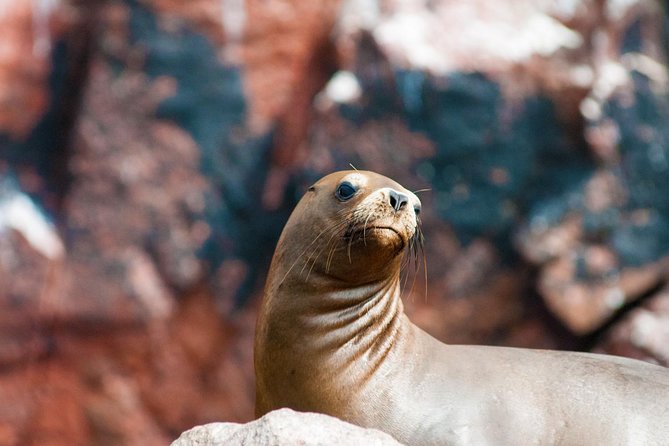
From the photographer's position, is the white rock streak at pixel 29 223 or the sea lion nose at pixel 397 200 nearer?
the sea lion nose at pixel 397 200

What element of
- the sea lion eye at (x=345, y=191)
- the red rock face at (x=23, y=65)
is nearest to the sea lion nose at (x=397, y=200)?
the sea lion eye at (x=345, y=191)

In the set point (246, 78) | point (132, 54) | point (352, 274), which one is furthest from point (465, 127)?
point (352, 274)

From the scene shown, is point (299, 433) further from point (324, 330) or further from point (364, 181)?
point (364, 181)

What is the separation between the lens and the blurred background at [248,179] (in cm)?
877

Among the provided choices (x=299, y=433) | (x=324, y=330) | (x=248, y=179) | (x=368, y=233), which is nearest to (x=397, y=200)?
(x=368, y=233)

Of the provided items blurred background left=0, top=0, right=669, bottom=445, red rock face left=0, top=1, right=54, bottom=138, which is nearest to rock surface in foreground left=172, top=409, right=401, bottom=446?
blurred background left=0, top=0, right=669, bottom=445

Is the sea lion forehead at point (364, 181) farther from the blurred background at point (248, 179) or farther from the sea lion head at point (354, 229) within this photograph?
the blurred background at point (248, 179)

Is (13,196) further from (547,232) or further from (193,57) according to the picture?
(547,232)

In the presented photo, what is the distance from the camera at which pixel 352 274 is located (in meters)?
4.48

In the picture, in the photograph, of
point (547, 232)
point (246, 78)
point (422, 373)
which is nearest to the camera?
point (422, 373)

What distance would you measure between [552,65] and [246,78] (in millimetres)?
3281

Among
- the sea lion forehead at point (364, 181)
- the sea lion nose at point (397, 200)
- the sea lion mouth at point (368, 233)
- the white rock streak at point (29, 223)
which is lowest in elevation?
the white rock streak at point (29, 223)

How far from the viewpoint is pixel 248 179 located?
370 inches

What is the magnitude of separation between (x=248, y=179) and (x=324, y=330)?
5160 millimetres
